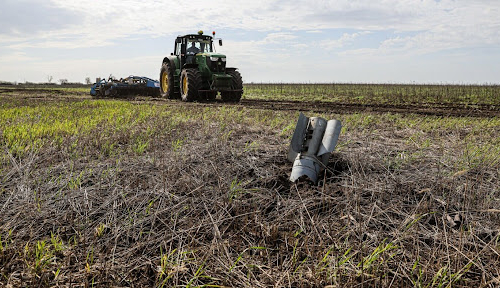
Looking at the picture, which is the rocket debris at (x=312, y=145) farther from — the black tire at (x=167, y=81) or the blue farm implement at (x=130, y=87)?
the blue farm implement at (x=130, y=87)

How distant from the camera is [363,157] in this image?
4109 mm

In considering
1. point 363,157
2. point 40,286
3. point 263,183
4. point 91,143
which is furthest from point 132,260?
point 91,143

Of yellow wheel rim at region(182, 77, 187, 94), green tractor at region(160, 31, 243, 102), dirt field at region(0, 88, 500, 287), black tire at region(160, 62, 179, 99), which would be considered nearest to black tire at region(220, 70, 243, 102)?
green tractor at region(160, 31, 243, 102)

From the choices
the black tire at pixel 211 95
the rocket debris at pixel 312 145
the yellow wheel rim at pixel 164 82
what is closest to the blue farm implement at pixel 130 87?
the yellow wheel rim at pixel 164 82

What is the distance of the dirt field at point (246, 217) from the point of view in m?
2.39

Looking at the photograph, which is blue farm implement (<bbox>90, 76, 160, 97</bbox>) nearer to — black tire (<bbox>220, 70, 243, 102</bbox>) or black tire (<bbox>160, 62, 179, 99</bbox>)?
black tire (<bbox>160, 62, 179, 99</bbox>)

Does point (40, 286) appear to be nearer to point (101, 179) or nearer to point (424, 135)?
point (101, 179)

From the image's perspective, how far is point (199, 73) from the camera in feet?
46.9

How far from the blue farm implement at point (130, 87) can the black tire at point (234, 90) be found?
4450mm

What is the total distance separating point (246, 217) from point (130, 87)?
53.6 ft

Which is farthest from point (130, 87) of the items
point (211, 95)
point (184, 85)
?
point (211, 95)

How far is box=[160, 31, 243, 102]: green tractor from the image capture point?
1408cm

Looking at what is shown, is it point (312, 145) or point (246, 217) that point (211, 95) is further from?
point (246, 217)

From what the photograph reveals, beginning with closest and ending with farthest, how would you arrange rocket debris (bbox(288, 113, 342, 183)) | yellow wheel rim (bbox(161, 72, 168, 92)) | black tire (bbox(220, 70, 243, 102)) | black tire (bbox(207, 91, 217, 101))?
rocket debris (bbox(288, 113, 342, 183)) < black tire (bbox(220, 70, 243, 102)) < black tire (bbox(207, 91, 217, 101)) < yellow wheel rim (bbox(161, 72, 168, 92))
